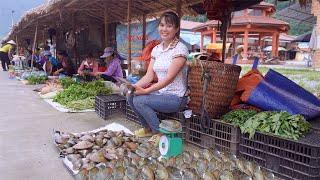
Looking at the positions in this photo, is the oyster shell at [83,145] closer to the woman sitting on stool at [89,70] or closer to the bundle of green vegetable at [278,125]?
the bundle of green vegetable at [278,125]

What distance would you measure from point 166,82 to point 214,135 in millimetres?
792

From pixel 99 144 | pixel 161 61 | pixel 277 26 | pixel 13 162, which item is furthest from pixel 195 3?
pixel 277 26

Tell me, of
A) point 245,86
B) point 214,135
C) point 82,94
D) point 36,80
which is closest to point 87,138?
point 214,135

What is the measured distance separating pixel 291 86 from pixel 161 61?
152 centimetres

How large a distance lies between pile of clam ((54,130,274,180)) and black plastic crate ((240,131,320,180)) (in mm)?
275

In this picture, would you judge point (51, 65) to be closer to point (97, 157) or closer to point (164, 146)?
point (97, 157)

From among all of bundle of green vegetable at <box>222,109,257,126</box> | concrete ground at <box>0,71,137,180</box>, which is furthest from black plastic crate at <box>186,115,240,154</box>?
concrete ground at <box>0,71,137,180</box>

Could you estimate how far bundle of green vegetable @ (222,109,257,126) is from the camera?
11.8 ft

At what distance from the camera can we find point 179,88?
13.6ft

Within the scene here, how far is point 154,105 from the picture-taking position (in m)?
4.11

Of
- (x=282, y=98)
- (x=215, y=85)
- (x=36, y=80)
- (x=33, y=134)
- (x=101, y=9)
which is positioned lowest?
(x=33, y=134)

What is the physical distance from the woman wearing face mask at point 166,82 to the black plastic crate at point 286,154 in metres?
0.98

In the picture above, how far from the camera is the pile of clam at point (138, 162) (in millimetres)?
2801

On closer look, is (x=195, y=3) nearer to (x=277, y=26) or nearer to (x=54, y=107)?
(x=54, y=107)
